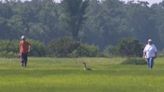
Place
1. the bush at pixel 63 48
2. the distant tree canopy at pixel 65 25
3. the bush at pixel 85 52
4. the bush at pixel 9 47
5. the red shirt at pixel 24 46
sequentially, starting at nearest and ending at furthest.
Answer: the red shirt at pixel 24 46
the bush at pixel 9 47
the bush at pixel 85 52
the bush at pixel 63 48
the distant tree canopy at pixel 65 25

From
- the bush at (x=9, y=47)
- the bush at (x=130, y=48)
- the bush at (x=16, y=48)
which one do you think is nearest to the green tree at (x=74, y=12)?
the bush at (x=130, y=48)

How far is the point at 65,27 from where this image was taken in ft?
493

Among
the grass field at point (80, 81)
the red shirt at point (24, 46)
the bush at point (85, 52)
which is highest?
the red shirt at point (24, 46)

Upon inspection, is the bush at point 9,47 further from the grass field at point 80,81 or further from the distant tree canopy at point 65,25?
the grass field at point 80,81

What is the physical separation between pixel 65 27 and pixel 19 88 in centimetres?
12912

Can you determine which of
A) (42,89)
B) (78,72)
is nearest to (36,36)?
(78,72)

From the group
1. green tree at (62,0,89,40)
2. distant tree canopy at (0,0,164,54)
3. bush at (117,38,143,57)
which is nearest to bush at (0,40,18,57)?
bush at (117,38,143,57)

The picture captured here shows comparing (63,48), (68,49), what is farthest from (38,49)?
(68,49)

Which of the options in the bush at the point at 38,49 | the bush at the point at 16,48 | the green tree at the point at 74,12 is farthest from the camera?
the green tree at the point at 74,12

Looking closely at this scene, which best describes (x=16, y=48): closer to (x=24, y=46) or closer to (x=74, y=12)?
(x=24, y=46)

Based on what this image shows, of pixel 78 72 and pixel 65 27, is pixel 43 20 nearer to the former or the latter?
pixel 65 27

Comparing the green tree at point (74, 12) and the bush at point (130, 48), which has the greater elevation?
the green tree at point (74, 12)

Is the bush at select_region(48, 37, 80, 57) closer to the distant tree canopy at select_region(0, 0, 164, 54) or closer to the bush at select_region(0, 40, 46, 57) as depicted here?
the bush at select_region(0, 40, 46, 57)

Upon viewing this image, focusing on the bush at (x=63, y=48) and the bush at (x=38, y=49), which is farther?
the bush at (x=38, y=49)
